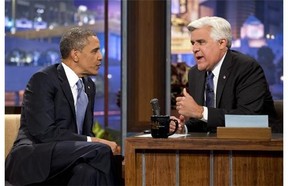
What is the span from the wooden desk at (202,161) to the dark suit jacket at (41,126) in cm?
49

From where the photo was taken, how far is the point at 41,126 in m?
2.60

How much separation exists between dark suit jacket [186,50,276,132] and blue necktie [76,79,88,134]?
599 mm

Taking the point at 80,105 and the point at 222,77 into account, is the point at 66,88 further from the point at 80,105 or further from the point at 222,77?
the point at 222,77

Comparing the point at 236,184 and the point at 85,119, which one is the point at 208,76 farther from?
the point at 236,184

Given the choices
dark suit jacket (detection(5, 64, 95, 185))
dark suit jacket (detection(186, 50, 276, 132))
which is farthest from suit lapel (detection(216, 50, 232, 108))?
dark suit jacket (detection(5, 64, 95, 185))

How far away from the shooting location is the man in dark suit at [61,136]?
8.05 feet

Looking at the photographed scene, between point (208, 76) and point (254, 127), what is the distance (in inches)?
31.7

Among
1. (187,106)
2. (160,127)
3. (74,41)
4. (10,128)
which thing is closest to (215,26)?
(187,106)

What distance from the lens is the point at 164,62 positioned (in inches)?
219

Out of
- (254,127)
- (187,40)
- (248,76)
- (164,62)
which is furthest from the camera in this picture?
(187,40)

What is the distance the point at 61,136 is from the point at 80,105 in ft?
0.82

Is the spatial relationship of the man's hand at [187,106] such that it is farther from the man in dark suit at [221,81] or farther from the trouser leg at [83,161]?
the trouser leg at [83,161]

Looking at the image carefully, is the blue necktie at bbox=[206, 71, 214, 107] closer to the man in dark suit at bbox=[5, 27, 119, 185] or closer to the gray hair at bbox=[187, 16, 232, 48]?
the gray hair at bbox=[187, 16, 232, 48]

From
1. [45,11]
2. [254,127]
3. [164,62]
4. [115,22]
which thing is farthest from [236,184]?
[45,11]
